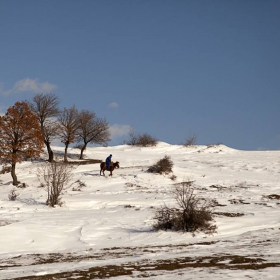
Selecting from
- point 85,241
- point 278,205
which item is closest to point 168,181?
point 278,205

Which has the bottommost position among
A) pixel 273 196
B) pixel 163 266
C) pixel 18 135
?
pixel 163 266

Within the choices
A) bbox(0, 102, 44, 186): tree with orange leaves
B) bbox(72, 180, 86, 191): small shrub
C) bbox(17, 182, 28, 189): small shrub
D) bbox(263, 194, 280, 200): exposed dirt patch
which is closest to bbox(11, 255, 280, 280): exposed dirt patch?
bbox(263, 194, 280, 200): exposed dirt patch

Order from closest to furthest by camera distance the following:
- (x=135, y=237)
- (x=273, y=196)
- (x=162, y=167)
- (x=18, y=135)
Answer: (x=135, y=237) < (x=273, y=196) < (x=162, y=167) < (x=18, y=135)

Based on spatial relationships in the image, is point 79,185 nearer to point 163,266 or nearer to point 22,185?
point 22,185

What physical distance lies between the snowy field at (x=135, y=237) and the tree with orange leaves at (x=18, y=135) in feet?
15.2

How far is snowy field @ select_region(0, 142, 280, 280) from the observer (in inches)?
255

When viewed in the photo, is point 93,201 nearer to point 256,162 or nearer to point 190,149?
point 256,162

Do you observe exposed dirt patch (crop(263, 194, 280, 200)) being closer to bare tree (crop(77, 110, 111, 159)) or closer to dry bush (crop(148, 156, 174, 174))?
dry bush (crop(148, 156, 174, 174))

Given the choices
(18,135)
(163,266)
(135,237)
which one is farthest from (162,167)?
(163,266)

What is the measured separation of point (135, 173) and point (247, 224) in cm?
1969

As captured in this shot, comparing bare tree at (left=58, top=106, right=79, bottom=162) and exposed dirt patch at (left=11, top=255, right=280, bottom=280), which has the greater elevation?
bare tree at (left=58, top=106, right=79, bottom=162)

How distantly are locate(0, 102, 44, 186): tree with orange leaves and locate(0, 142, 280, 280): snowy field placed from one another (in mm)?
4647

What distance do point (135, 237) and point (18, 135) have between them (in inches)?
972

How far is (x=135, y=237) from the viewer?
1188 centimetres
